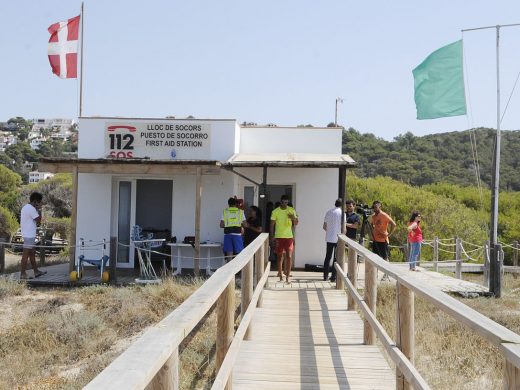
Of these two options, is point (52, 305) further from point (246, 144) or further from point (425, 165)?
point (425, 165)

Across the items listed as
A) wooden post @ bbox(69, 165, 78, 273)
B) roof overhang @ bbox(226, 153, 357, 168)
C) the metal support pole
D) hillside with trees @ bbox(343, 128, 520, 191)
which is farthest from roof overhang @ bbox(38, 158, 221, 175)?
hillside with trees @ bbox(343, 128, 520, 191)

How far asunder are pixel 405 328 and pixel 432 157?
195 ft

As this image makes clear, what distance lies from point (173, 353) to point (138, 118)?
13.6 metres

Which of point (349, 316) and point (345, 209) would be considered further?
point (345, 209)

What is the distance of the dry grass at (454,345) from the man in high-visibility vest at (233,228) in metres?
3.08

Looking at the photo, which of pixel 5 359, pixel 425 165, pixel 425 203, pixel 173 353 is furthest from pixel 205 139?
pixel 425 165

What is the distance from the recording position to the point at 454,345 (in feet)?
32.9

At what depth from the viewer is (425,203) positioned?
28.7 metres

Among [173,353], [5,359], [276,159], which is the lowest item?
[5,359]

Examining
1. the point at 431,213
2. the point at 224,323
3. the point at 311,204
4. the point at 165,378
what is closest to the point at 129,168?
the point at 311,204

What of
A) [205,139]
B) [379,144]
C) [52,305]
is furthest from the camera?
[379,144]

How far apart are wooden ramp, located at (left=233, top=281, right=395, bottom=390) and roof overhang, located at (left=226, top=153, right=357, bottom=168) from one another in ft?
14.1

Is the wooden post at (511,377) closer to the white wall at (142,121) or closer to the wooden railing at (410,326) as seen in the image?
the wooden railing at (410,326)

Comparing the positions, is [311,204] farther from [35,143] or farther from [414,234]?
[35,143]
